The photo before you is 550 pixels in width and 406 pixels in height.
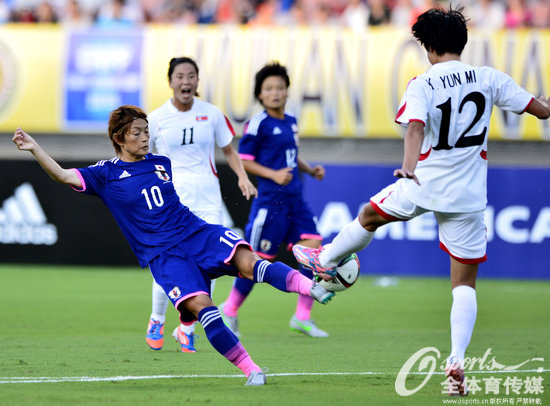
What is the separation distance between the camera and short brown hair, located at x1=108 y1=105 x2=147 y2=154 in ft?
21.2

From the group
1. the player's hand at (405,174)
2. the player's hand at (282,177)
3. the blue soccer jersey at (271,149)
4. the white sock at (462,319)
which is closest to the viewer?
the player's hand at (405,174)

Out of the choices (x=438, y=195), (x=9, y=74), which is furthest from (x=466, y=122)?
(x=9, y=74)

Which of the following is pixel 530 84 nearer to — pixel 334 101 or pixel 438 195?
pixel 334 101

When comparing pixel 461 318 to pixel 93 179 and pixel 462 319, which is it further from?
pixel 93 179

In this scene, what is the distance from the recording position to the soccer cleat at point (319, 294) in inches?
235

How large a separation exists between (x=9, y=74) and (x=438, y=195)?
13.3 m

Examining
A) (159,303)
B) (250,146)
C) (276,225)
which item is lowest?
(159,303)

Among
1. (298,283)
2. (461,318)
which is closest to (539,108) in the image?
(461,318)

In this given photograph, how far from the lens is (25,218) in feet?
52.1

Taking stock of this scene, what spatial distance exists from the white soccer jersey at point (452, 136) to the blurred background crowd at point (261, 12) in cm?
1207

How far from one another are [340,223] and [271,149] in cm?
595

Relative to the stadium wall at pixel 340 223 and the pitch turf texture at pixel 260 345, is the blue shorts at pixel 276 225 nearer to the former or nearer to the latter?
the pitch turf texture at pixel 260 345

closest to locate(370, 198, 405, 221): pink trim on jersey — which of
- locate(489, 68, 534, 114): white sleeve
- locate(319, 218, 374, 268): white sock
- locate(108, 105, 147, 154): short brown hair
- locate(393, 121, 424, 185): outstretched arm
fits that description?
locate(319, 218, 374, 268): white sock

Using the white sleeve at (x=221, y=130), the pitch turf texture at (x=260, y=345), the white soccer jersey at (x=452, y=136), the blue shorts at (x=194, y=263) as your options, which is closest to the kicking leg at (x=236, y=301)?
the pitch turf texture at (x=260, y=345)
